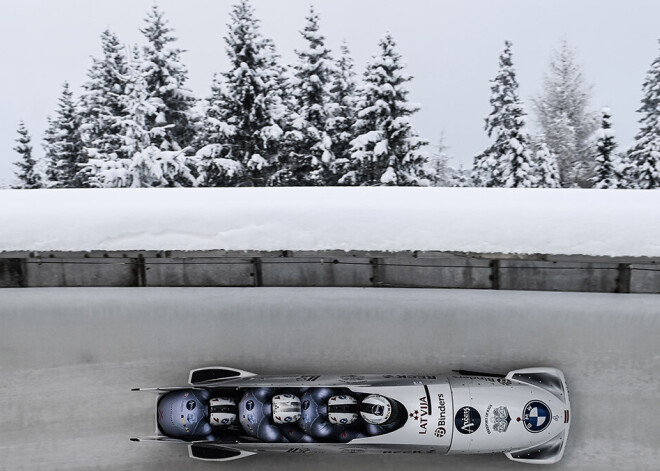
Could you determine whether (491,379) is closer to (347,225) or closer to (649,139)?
(347,225)

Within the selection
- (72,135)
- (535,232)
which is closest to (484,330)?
(535,232)

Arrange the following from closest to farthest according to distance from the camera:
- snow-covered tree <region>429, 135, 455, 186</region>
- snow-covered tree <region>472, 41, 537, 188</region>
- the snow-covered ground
Answer: the snow-covered ground < snow-covered tree <region>472, 41, 537, 188</region> < snow-covered tree <region>429, 135, 455, 186</region>

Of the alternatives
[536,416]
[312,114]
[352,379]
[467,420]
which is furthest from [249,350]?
[312,114]

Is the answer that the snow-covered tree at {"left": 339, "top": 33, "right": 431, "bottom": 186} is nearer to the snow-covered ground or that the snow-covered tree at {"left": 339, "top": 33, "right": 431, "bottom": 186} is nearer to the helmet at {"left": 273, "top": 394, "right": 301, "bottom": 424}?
the snow-covered ground

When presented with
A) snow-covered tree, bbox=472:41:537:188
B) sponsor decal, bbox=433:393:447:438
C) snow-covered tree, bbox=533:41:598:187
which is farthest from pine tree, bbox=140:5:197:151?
snow-covered tree, bbox=533:41:598:187

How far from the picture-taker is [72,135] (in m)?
18.6

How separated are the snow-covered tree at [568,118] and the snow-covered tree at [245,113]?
10.8 metres

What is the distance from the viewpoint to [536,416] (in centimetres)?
365

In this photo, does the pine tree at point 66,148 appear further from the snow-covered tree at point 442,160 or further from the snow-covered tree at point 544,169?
the snow-covered tree at point 442,160

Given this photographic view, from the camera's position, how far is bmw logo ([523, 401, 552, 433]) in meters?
3.64

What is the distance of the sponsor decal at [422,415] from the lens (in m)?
3.56

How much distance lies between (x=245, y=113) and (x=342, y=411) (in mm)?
11012

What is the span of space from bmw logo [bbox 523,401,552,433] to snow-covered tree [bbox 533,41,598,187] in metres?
16.2

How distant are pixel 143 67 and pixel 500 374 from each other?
13464 mm
